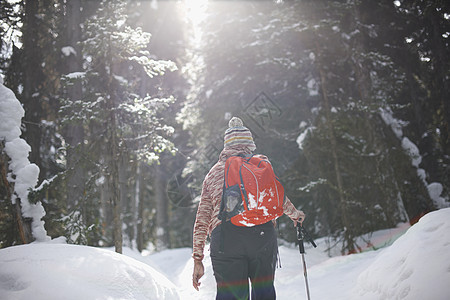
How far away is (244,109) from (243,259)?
28.0ft

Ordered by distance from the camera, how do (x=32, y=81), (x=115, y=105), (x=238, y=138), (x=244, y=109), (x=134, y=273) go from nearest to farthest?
(x=238, y=138)
(x=134, y=273)
(x=115, y=105)
(x=32, y=81)
(x=244, y=109)

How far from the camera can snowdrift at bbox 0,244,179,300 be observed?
283 cm

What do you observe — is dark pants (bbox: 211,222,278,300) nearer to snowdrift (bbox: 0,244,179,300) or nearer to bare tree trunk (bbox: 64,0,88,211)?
snowdrift (bbox: 0,244,179,300)

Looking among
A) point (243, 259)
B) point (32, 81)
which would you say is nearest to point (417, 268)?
point (243, 259)

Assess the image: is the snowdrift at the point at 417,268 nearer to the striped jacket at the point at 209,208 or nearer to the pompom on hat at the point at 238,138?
the striped jacket at the point at 209,208

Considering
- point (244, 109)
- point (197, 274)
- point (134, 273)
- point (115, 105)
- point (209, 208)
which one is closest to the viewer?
point (197, 274)

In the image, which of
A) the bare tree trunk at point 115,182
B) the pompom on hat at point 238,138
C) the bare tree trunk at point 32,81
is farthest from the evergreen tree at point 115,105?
the pompom on hat at point 238,138

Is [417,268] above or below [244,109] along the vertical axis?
below

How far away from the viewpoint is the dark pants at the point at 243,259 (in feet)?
8.92

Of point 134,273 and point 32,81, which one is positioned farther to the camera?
point 32,81

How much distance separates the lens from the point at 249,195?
275 centimetres

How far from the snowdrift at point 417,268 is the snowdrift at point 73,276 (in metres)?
2.48

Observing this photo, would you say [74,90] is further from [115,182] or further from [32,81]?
[115,182]

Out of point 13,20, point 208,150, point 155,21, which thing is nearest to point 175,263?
point 208,150
